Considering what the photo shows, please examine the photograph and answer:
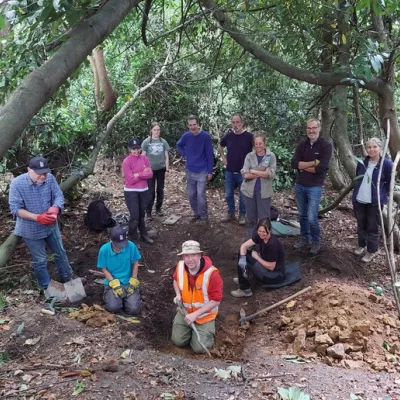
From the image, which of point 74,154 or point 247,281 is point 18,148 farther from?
point 247,281

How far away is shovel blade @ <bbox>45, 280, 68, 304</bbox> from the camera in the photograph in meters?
5.10

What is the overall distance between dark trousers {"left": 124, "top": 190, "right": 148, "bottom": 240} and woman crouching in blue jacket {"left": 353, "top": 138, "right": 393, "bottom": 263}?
3193 mm

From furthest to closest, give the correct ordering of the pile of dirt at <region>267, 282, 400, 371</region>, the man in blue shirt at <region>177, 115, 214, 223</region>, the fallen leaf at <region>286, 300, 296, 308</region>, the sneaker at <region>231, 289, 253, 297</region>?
the man in blue shirt at <region>177, 115, 214, 223</region>
the sneaker at <region>231, 289, 253, 297</region>
the fallen leaf at <region>286, 300, 296, 308</region>
the pile of dirt at <region>267, 282, 400, 371</region>

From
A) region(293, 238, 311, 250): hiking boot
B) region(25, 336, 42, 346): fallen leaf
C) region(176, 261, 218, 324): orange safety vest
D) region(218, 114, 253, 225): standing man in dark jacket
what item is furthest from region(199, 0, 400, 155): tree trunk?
region(25, 336, 42, 346): fallen leaf

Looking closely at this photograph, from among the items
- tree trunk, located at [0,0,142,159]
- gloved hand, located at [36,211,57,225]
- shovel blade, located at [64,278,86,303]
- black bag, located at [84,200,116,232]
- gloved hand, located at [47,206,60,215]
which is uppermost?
tree trunk, located at [0,0,142,159]

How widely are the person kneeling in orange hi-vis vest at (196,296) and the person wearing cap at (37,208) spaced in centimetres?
157

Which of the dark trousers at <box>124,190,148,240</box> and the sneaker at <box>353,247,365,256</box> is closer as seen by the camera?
the sneaker at <box>353,247,365,256</box>

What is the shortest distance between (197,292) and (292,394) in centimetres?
175

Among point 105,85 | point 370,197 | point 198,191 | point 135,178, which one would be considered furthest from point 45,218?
point 105,85

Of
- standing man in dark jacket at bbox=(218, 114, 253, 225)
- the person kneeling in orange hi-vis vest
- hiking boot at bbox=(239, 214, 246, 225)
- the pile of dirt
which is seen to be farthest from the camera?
hiking boot at bbox=(239, 214, 246, 225)

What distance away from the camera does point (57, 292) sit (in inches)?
203

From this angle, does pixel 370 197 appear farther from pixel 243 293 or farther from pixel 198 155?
pixel 198 155

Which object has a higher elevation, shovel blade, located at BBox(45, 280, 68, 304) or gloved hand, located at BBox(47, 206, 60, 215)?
gloved hand, located at BBox(47, 206, 60, 215)

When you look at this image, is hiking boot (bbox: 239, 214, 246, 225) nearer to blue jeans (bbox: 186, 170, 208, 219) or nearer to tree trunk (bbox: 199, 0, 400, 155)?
blue jeans (bbox: 186, 170, 208, 219)
